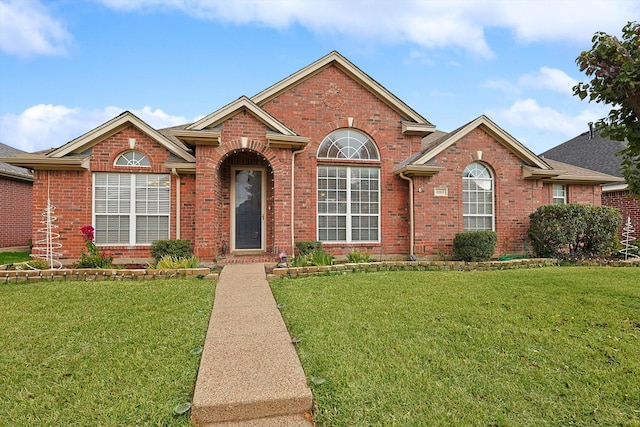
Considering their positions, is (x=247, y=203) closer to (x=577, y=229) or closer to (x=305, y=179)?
(x=305, y=179)

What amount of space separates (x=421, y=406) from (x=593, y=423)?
1248 mm

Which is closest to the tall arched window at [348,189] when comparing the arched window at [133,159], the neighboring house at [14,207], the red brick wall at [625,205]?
the arched window at [133,159]

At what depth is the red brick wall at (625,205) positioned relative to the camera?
1344 centimetres

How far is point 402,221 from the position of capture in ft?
35.4

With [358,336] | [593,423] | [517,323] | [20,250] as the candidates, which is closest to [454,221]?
[517,323]

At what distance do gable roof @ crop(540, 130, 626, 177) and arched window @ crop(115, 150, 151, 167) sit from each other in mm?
18769

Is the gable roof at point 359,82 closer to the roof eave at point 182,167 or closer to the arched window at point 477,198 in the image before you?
the arched window at point 477,198

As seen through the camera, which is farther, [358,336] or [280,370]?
[358,336]

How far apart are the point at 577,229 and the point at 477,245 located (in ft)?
9.42

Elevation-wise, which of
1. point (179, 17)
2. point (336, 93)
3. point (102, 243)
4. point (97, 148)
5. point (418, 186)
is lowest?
point (102, 243)

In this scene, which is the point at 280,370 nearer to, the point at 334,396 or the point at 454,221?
the point at 334,396

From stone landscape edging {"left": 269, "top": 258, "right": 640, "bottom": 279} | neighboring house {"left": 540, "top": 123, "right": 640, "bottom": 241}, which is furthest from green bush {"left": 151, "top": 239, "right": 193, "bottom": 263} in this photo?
neighboring house {"left": 540, "top": 123, "right": 640, "bottom": 241}

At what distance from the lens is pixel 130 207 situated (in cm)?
940

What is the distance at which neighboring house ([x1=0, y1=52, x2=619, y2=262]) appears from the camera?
903cm
